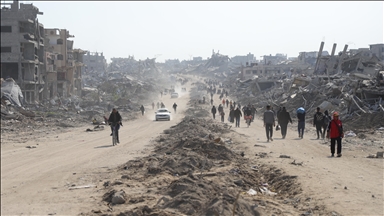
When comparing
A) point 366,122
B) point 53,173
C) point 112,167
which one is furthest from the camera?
point 366,122

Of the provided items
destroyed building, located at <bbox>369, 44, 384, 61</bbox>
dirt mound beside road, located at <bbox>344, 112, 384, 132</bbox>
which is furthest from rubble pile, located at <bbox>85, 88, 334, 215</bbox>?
destroyed building, located at <bbox>369, 44, 384, 61</bbox>

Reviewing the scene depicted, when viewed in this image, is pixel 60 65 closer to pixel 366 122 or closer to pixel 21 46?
pixel 21 46

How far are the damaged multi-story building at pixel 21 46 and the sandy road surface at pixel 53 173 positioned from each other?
3068cm

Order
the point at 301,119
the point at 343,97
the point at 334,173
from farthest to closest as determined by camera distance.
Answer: the point at 343,97, the point at 301,119, the point at 334,173

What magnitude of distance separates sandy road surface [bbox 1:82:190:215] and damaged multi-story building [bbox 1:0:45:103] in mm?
30679

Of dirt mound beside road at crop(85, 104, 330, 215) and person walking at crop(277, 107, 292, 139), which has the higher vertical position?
person walking at crop(277, 107, 292, 139)

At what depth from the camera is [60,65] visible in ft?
219

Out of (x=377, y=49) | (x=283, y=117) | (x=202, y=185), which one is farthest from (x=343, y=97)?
(x=377, y=49)

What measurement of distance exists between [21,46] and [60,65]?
15.1m

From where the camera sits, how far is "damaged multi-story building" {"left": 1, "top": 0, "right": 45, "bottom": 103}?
5025 cm

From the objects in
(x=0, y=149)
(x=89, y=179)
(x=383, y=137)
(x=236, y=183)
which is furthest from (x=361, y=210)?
(x=0, y=149)

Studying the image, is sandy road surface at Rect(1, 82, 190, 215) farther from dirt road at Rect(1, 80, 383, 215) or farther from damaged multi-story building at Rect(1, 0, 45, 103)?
damaged multi-story building at Rect(1, 0, 45, 103)

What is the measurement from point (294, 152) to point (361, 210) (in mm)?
7849

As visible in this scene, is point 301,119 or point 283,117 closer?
point 283,117
